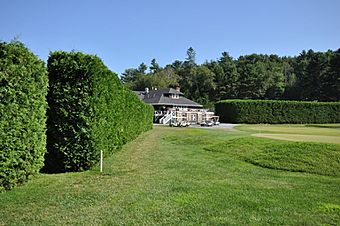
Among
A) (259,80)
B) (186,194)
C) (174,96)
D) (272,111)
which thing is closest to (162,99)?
(174,96)

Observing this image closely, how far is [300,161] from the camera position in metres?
9.67

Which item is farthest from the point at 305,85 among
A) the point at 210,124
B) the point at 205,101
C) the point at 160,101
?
the point at 210,124

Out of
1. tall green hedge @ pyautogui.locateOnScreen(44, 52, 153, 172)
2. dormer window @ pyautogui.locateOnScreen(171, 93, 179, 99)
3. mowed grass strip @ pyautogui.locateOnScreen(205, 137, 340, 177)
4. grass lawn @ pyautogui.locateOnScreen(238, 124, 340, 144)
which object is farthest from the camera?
dormer window @ pyautogui.locateOnScreen(171, 93, 179, 99)

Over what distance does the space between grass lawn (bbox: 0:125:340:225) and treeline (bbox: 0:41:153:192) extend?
0.58 meters

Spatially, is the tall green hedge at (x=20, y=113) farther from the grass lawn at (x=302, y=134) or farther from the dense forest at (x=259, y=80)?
the dense forest at (x=259, y=80)

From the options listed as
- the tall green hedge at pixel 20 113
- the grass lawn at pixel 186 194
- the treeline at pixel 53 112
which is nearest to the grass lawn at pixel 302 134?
the grass lawn at pixel 186 194

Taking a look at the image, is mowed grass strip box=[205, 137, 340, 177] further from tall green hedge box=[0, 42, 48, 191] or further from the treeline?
tall green hedge box=[0, 42, 48, 191]

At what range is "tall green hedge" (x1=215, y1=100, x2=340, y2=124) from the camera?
46562 millimetres

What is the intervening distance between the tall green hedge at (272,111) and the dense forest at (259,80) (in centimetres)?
1724

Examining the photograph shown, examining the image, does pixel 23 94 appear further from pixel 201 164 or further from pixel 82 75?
pixel 201 164

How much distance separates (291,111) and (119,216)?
47.5 meters

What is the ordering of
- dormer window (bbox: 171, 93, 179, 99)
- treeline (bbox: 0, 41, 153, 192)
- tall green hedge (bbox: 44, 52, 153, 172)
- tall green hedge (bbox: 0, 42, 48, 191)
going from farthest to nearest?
dormer window (bbox: 171, 93, 179, 99), tall green hedge (bbox: 44, 52, 153, 172), treeline (bbox: 0, 41, 153, 192), tall green hedge (bbox: 0, 42, 48, 191)

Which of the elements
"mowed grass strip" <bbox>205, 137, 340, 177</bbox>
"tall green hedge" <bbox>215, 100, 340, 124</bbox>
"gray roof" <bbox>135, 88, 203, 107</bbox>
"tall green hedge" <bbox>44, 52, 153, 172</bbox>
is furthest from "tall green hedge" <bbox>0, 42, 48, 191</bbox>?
"gray roof" <bbox>135, 88, 203, 107</bbox>

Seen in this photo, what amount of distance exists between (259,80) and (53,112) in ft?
234
